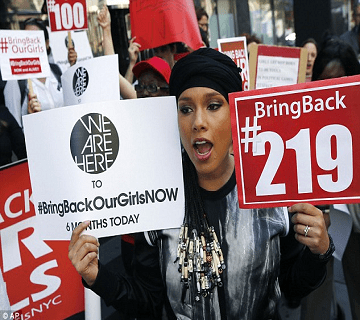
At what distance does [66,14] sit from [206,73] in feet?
9.23

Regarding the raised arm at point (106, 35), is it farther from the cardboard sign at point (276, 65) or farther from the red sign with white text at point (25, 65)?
the cardboard sign at point (276, 65)

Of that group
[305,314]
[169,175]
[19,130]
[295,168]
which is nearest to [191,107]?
[169,175]

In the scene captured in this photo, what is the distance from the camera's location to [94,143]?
175 centimetres

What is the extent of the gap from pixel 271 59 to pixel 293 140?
105 inches

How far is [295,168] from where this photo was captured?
5.44ft

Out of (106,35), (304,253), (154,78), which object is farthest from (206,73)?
(106,35)

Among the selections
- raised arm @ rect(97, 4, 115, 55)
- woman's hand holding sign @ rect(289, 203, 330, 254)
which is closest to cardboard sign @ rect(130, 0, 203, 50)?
raised arm @ rect(97, 4, 115, 55)

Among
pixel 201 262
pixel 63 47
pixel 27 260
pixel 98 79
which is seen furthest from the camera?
pixel 63 47

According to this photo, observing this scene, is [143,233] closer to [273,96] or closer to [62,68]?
[273,96]

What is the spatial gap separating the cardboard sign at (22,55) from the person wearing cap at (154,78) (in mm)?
1136

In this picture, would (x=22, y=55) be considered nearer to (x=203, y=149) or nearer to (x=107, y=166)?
(x=107, y=166)

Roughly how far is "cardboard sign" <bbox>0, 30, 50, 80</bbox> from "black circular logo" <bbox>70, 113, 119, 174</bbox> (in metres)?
2.44

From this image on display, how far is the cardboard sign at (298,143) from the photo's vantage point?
1598 mm

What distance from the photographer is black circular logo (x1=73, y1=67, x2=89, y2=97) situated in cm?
259
